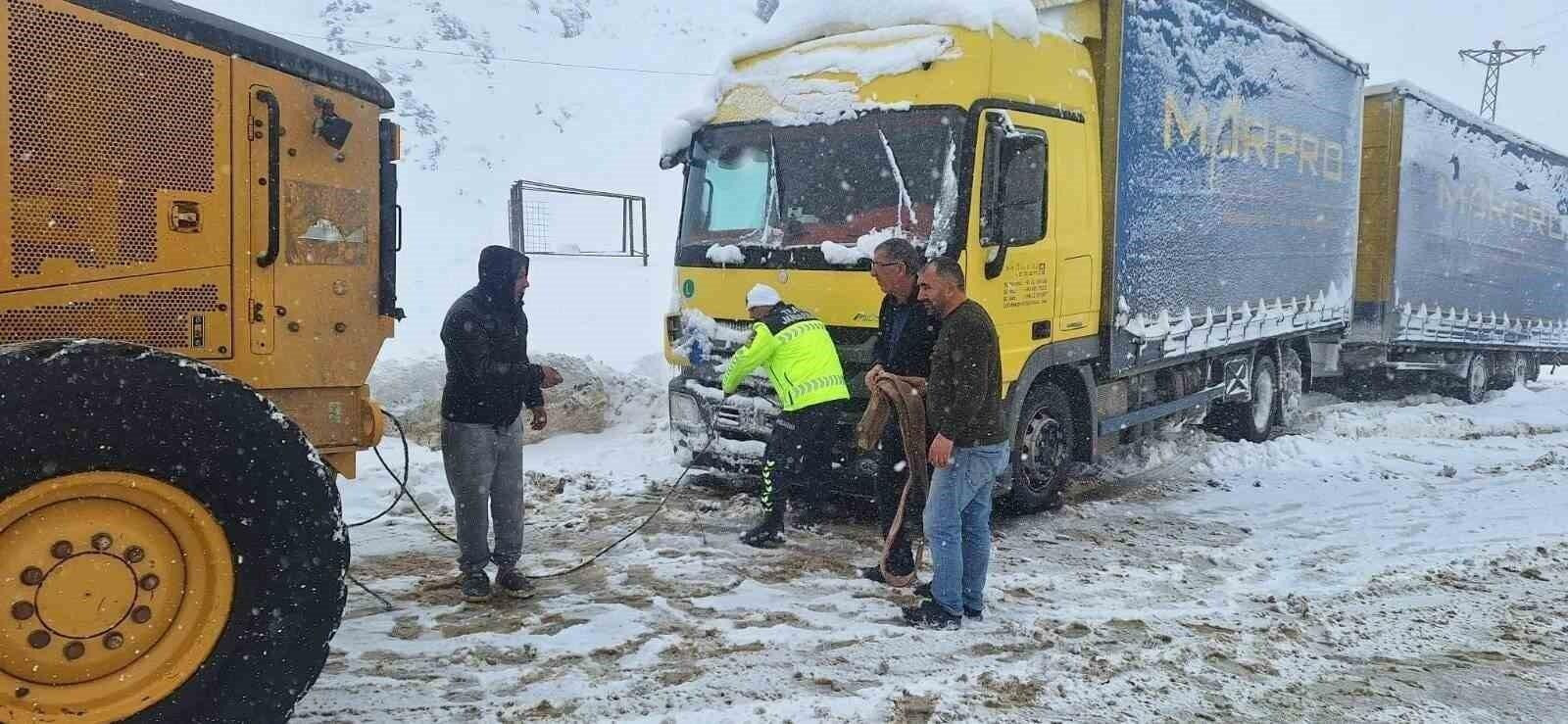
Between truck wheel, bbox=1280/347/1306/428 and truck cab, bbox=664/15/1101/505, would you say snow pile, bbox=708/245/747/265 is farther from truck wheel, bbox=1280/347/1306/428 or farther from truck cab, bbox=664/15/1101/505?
truck wheel, bbox=1280/347/1306/428

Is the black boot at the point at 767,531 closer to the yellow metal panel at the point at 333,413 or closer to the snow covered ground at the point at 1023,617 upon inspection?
the snow covered ground at the point at 1023,617

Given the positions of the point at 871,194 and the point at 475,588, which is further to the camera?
the point at 871,194

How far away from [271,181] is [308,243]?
25cm

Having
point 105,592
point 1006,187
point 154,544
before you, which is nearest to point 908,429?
point 1006,187

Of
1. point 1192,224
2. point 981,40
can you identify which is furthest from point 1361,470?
point 981,40

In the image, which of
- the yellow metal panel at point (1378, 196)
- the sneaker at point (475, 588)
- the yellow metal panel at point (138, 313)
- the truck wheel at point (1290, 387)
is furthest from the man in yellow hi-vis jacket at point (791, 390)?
the yellow metal panel at point (1378, 196)

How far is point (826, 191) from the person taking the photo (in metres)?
6.37

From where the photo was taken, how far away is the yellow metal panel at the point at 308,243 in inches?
142

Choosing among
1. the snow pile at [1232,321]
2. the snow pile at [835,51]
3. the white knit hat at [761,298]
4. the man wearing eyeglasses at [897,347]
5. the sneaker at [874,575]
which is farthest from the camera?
the snow pile at [1232,321]

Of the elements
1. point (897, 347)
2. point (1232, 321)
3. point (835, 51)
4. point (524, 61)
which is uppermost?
point (524, 61)

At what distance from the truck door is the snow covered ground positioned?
1308mm

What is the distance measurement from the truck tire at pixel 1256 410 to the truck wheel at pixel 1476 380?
601 cm

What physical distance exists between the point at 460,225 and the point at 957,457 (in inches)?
823

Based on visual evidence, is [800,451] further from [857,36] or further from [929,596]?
[857,36]
